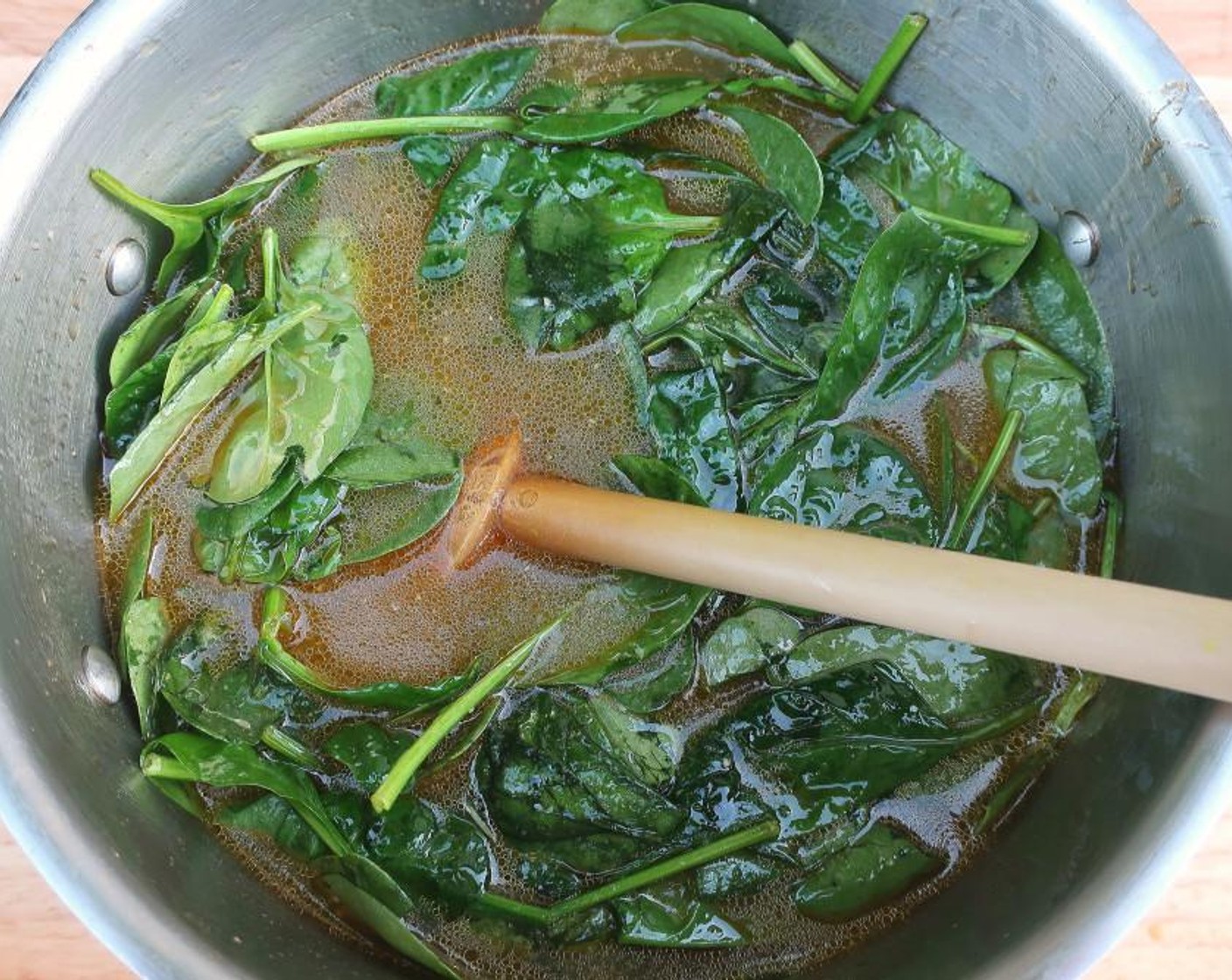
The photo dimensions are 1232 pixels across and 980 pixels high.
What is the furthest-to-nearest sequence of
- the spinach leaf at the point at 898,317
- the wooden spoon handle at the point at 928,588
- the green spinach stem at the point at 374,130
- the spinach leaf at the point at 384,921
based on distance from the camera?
1. the green spinach stem at the point at 374,130
2. the spinach leaf at the point at 898,317
3. the spinach leaf at the point at 384,921
4. the wooden spoon handle at the point at 928,588

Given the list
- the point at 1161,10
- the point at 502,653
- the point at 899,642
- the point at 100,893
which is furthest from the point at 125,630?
the point at 1161,10

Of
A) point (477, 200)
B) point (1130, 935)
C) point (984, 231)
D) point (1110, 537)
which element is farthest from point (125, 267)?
point (1130, 935)

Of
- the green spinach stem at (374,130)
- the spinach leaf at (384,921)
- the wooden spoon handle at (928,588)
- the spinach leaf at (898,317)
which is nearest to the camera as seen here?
the wooden spoon handle at (928,588)

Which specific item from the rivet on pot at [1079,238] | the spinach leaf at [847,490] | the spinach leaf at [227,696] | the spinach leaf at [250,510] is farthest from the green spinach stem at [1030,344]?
the spinach leaf at [227,696]

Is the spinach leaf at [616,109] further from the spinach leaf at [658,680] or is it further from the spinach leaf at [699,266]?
the spinach leaf at [658,680]

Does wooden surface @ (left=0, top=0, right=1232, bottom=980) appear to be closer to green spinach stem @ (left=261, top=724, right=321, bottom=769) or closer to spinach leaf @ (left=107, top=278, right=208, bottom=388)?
green spinach stem @ (left=261, top=724, right=321, bottom=769)

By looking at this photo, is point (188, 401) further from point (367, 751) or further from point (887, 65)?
point (887, 65)
